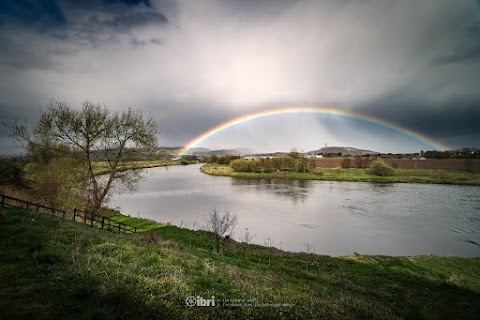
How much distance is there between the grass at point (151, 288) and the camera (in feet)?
17.5

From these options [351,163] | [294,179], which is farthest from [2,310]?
[351,163]

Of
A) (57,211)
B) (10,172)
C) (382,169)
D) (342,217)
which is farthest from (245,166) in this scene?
(57,211)

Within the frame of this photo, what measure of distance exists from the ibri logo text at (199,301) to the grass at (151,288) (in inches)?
6.7

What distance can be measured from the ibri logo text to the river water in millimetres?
16494

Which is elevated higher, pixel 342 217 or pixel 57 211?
pixel 57 211

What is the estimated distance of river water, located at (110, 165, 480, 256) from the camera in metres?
23.0

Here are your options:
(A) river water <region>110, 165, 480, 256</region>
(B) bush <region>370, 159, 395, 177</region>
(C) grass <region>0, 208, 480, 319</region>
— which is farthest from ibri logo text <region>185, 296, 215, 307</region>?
(B) bush <region>370, 159, 395, 177</region>

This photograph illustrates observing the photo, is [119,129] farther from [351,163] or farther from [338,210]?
[351,163]

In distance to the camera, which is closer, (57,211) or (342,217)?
(57,211)

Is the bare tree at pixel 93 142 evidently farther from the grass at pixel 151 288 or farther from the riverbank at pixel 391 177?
the riverbank at pixel 391 177

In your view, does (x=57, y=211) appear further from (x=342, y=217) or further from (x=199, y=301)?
(x=342, y=217)

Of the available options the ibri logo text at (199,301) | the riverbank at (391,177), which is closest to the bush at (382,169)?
the riverbank at (391,177)

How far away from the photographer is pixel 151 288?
251 inches

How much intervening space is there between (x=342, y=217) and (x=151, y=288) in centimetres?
3024
